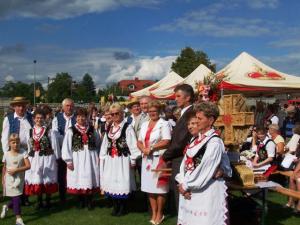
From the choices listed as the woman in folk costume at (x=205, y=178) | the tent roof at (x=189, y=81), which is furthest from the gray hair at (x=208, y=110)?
the tent roof at (x=189, y=81)

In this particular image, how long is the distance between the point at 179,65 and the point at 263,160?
44.0 metres

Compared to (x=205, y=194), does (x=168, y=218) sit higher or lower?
lower

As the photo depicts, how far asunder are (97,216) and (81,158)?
1.02 metres

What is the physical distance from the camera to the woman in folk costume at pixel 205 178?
411 cm

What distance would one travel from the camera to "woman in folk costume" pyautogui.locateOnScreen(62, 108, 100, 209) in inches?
285

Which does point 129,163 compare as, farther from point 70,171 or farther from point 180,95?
point 180,95

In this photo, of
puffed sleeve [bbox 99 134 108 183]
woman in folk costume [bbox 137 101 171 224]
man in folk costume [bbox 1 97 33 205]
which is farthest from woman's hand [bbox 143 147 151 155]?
man in folk costume [bbox 1 97 33 205]

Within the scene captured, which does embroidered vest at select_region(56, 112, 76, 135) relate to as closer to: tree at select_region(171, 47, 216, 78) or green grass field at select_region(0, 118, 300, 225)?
green grass field at select_region(0, 118, 300, 225)

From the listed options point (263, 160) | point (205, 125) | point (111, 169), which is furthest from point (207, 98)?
point (263, 160)

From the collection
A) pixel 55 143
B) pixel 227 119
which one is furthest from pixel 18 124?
pixel 227 119

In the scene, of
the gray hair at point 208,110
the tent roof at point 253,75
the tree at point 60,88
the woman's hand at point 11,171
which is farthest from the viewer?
the tree at point 60,88

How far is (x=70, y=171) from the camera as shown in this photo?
733 centimetres

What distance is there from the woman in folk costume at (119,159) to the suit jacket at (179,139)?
149cm

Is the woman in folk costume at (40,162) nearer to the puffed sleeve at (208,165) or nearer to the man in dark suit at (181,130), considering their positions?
the man in dark suit at (181,130)
